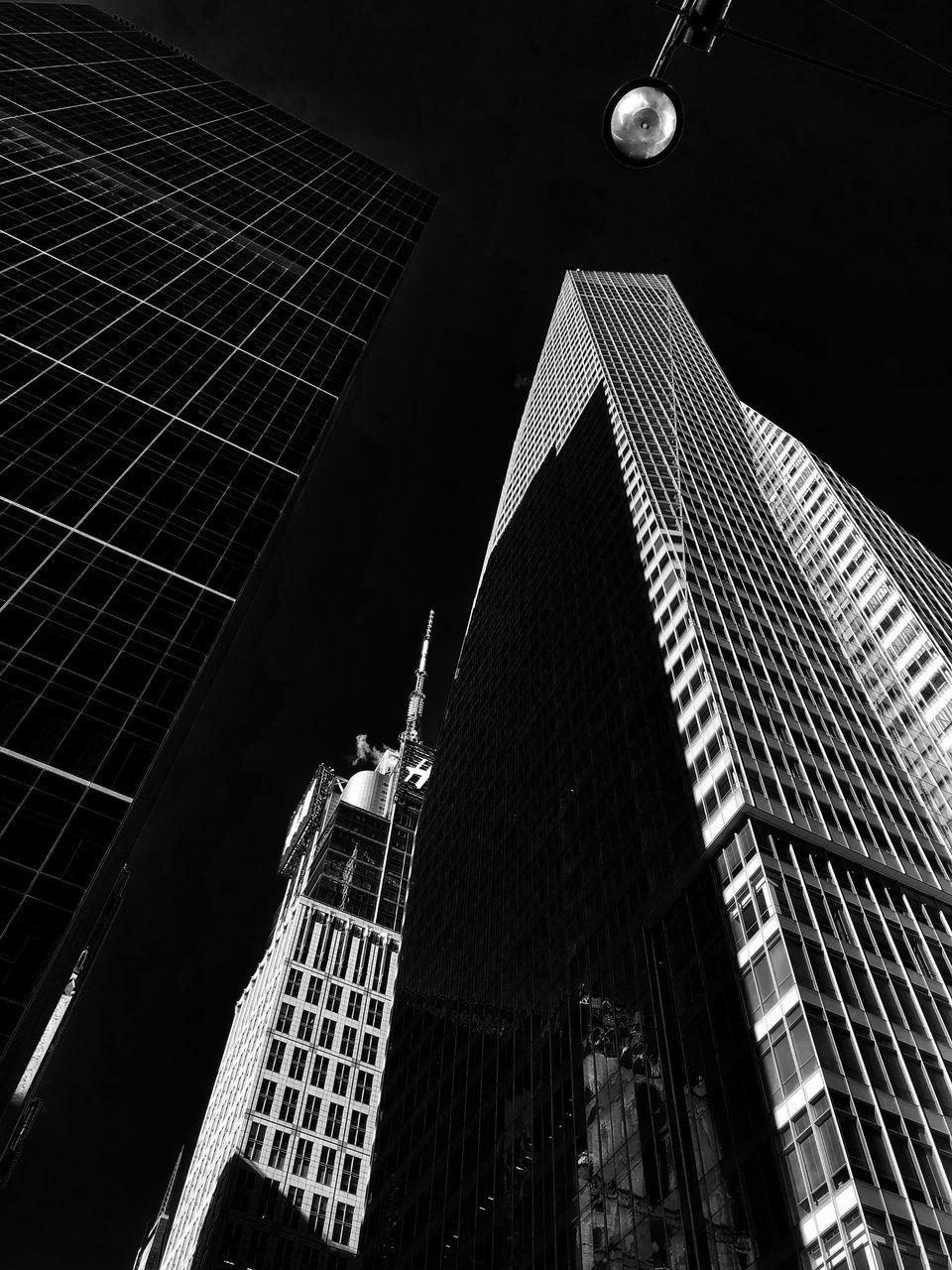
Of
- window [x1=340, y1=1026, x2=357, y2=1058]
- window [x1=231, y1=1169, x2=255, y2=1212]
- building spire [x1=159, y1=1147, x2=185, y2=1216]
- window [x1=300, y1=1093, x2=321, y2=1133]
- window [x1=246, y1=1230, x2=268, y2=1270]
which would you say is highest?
window [x1=246, y1=1230, x2=268, y2=1270]

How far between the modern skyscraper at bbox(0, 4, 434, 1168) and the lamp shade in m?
37.1

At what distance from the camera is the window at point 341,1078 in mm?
125438

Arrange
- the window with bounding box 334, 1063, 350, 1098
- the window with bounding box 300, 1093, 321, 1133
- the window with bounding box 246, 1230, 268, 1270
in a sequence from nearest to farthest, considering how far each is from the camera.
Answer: the window with bounding box 246, 1230, 268, 1270, the window with bounding box 300, 1093, 321, 1133, the window with bounding box 334, 1063, 350, 1098

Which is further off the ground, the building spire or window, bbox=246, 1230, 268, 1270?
window, bbox=246, 1230, 268, 1270

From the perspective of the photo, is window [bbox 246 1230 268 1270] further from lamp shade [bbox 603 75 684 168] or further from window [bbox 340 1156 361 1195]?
lamp shade [bbox 603 75 684 168]

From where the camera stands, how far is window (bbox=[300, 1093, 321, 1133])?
392ft

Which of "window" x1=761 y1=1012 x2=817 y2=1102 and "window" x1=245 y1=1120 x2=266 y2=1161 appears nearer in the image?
"window" x1=761 y1=1012 x2=817 y2=1102

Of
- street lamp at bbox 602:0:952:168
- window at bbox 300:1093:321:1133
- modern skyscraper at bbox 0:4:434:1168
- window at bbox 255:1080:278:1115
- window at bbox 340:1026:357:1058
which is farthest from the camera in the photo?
window at bbox 340:1026:357:1058

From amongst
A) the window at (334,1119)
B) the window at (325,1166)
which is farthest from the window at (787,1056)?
the window at (334,1119)

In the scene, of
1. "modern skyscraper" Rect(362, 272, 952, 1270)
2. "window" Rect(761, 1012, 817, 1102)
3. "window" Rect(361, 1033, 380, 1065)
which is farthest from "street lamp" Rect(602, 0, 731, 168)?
"window" Rect(361, 1033, 380, 1065)

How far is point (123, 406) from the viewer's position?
237ft

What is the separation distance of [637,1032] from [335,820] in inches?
5110

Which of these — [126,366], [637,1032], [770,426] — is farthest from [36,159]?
[637,1032]

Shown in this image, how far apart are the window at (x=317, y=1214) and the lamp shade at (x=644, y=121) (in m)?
118
